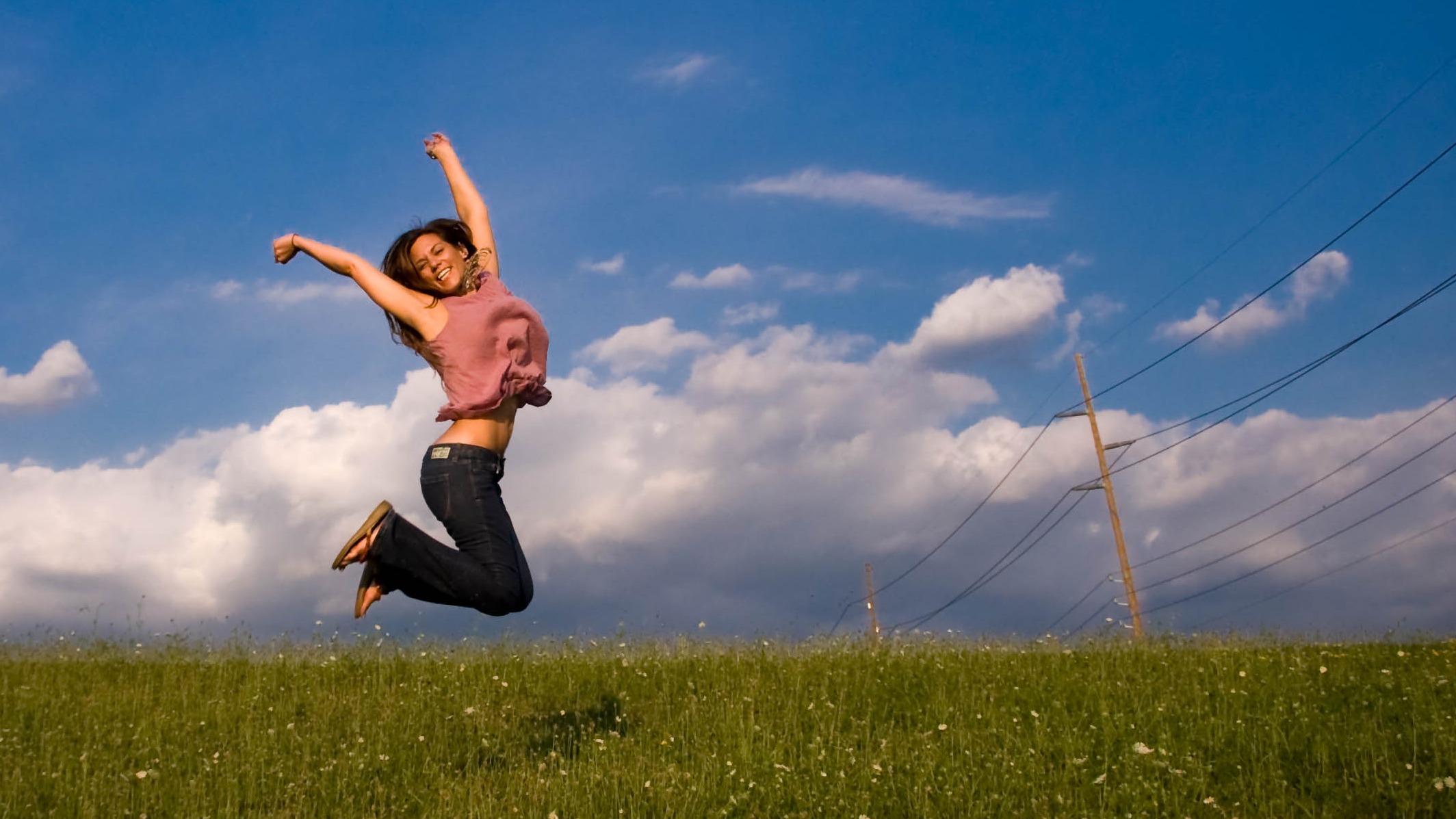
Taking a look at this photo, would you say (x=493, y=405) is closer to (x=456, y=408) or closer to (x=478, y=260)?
(x=456, y=408)

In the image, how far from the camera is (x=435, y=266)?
6.01m

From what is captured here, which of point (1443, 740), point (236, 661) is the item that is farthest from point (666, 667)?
point (1443, 740)

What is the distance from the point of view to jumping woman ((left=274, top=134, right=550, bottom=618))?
552 centimetres

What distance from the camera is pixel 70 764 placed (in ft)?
25.9

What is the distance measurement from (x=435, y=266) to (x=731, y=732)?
4.29 metres

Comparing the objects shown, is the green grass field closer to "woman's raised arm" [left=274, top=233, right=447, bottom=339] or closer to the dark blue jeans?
the dark blue jeans

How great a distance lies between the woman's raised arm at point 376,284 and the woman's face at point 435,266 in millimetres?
122

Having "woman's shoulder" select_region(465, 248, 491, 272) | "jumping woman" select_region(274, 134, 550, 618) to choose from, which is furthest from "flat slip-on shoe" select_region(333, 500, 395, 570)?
"woman's shoulder" select_region(465, 248, 491, 272)

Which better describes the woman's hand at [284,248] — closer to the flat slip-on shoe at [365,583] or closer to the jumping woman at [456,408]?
the jumping woman at [456,408]

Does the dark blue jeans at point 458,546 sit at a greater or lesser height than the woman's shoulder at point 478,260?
lesser

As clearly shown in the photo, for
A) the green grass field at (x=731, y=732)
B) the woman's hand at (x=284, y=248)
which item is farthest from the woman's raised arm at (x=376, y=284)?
the green grass field at (x=731, y=732)

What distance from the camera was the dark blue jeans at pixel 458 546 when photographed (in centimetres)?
550

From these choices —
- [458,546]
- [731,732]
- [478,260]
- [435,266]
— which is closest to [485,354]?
[435,266]

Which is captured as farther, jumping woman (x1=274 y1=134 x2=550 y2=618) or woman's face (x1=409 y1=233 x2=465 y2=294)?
woman's face (x1=409 y1=233 x2=465 y2=294)
